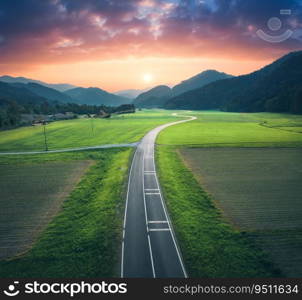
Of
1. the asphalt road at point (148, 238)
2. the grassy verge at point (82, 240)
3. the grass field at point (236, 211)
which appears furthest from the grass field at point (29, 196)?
the grass field at point (236, 211)

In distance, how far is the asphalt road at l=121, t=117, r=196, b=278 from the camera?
20161mm

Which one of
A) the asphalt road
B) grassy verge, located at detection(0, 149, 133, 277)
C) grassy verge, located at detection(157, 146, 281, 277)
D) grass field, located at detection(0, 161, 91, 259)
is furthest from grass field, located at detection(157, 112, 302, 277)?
grass field, located at detection(0, 161, 91, 259)

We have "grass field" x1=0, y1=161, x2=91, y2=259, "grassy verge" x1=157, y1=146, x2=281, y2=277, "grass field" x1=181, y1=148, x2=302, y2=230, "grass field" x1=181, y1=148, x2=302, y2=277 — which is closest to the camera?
"grassy verge" x1=157, y1=146, x2=281, y2=277

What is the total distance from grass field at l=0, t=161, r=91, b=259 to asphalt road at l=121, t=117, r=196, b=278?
1045 centimetres

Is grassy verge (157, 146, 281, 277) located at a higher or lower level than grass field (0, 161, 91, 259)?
lower

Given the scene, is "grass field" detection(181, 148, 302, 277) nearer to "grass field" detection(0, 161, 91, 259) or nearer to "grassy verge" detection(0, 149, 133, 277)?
"grassy verge" detection(0, 149, 133, 277)

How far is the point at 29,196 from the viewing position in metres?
36.2

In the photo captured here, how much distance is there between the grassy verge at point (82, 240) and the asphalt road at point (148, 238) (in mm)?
1207

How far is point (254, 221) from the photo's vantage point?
90.4ft

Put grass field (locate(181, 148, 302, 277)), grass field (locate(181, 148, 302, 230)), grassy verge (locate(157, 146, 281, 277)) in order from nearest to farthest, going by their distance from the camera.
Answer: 1. grassy verge (locate(157, 146, 281, 277))
2. grass field (locate(181, 148, 302, 277))
3. grass field (locate(181, 148, 302, 230))

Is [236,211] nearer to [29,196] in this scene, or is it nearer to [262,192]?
[262,192]

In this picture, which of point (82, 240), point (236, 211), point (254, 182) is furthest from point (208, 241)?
point (254, 182)

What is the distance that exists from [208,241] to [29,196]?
91.5ft

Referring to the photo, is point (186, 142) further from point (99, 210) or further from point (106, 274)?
point (106, 274)
